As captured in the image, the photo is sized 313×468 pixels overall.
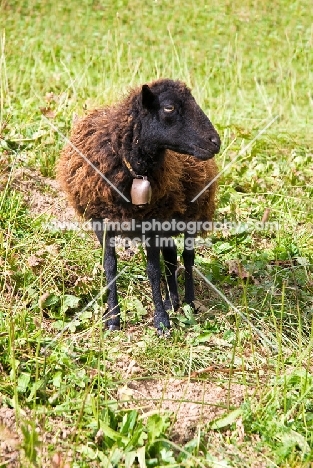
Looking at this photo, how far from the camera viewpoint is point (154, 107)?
169 inches

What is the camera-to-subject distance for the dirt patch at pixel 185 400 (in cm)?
353

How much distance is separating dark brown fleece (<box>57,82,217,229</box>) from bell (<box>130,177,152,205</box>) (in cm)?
8

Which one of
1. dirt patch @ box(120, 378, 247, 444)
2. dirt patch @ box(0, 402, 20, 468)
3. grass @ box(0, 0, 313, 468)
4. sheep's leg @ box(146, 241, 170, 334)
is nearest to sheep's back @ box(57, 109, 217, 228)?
sheep's leg @ box(146, 241, 170, 334)

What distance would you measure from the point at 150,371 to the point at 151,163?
1325mm

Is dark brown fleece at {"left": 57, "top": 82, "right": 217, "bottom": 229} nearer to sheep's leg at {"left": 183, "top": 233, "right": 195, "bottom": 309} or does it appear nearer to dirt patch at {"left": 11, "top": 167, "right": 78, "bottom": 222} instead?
sheep's leg at {"left": 183, "top": 233, "right": 195, "bottom": 309}

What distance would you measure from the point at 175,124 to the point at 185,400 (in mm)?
1738

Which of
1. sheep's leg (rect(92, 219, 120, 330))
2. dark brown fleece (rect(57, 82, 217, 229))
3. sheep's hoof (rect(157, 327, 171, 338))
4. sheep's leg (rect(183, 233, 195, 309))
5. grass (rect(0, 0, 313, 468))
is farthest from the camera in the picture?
sheep's leg (rect(183, 233, 195, 309))

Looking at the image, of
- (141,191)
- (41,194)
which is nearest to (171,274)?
(141,191)

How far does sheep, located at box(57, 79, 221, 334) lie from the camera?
14.0ft

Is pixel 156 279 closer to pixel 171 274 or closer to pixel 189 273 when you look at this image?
pixel 171 274

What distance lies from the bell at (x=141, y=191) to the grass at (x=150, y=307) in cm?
73

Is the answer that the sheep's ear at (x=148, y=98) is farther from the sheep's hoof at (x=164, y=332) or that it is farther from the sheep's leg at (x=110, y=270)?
the sheep's hoof at (x=164, y=332)

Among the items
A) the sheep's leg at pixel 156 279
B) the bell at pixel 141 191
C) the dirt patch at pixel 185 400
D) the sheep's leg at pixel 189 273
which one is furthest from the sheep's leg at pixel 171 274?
the dirt patch at pixel 185 400

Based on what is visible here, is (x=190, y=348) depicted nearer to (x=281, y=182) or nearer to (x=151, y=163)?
(x=151, y=163)
